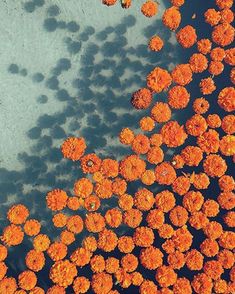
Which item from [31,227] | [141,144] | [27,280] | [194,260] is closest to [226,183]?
[194,260]

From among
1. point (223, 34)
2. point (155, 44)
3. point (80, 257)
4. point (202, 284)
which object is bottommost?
point (80, 257)

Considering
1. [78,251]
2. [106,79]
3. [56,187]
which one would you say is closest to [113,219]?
[78,251]

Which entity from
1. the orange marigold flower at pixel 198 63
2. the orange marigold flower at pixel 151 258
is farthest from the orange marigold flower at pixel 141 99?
the orange marigold flower at pixel 151 258

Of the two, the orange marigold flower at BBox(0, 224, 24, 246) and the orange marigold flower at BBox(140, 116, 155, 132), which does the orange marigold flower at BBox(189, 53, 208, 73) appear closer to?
the orange marigold flower at BBox(140, 116, 155, 132)

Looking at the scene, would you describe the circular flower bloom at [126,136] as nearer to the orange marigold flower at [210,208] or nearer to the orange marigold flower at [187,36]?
the orange marigold flower at [210,208]

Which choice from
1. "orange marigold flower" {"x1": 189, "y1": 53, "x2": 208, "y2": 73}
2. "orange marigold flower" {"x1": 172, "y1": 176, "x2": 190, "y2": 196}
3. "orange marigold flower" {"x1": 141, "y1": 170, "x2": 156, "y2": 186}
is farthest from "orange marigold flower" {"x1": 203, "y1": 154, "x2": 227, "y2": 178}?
"orange marigold flower" {"x1": 189, "y1": 53, "x2": 208, "y2": 73}

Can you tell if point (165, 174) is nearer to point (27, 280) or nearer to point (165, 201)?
point (165, 201)
